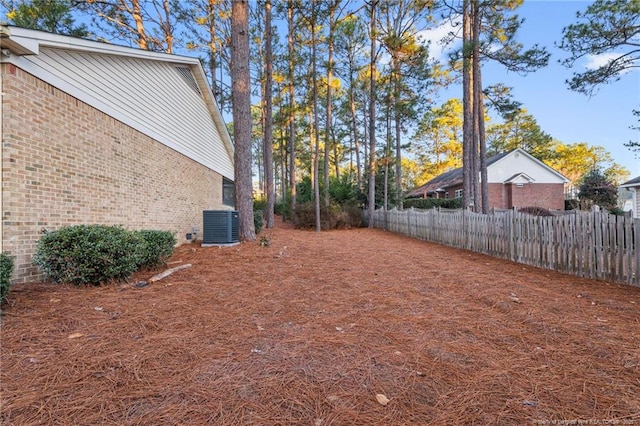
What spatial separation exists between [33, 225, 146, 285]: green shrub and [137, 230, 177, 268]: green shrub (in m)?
0.67

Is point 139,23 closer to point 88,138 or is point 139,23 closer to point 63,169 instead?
point 88,138

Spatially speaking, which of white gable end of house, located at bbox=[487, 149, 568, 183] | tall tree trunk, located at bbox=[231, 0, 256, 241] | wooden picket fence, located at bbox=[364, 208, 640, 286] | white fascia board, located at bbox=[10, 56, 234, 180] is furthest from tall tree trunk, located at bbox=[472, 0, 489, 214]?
white gable end of house, located at bbox=[487, 149, 568, 183]

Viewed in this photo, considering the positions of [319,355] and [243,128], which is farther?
[243,128]

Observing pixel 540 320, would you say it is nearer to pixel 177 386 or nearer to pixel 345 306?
pixel 345 306

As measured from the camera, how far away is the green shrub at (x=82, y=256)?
11.8 feet

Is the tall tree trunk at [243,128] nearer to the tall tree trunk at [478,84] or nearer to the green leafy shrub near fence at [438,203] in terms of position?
the tall tree trunk at [478,84]

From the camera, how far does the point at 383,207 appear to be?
1628 cm

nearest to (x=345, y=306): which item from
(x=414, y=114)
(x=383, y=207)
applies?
(x=383, y=207)

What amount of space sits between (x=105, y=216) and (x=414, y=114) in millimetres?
14683

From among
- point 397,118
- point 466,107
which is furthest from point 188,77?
point 397,118

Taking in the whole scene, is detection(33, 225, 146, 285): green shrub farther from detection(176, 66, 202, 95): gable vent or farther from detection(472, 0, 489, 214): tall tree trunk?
detection(472, 0, 489, 214): tall tree trunk

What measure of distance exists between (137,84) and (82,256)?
472 cm

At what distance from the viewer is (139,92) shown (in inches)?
265

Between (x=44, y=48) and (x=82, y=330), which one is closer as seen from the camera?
(x=82, y=330)
